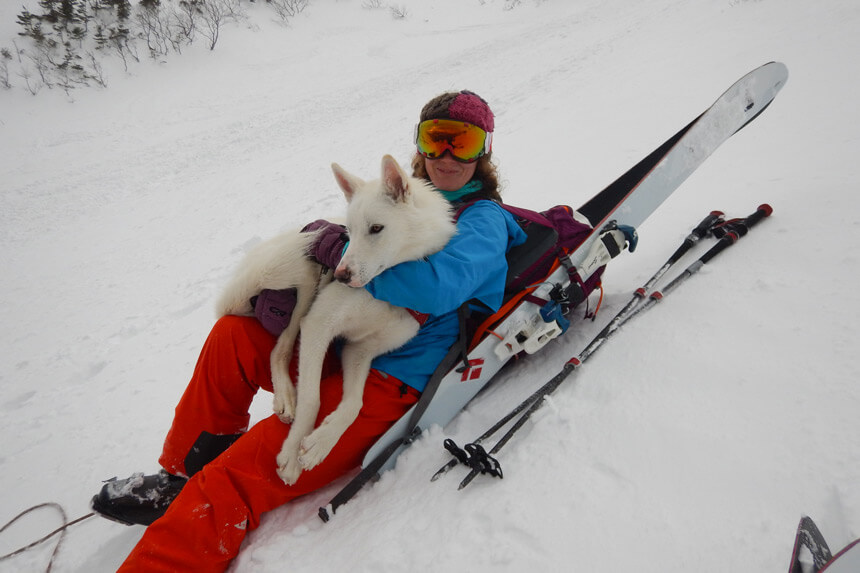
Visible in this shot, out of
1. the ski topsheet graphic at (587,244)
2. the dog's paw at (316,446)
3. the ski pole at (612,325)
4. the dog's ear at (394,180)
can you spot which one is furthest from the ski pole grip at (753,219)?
the dog's paw at (316,446)

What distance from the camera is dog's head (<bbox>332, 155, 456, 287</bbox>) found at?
70.0 inches

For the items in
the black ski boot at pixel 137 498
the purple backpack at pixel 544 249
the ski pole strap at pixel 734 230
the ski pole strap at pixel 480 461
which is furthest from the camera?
the ski pole strap at pixel 734 230

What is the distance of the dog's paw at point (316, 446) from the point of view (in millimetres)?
1769

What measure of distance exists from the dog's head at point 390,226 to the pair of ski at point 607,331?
81 cm

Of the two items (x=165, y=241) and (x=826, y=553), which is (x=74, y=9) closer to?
(x=165, y=241)

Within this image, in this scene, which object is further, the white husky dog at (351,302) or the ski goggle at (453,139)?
the ski goggle at (453,139)

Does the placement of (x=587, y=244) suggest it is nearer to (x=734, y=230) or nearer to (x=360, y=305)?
(x=734, y=230)

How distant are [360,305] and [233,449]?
82 cm

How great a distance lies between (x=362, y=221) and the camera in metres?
1.85

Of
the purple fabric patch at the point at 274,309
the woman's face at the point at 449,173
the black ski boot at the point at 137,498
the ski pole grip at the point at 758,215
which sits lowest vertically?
the black ski boot at the point at 137,498

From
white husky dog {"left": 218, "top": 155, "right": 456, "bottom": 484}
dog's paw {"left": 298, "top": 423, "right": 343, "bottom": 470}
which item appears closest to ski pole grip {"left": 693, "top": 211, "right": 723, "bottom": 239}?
white husky dog {"left": 218, "top": 155, "right": 456, "bottom": 484}

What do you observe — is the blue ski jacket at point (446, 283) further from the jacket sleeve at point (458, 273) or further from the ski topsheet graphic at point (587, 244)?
the ski topsheet graphic at point (587, 244)

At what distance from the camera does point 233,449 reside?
180 centimetres

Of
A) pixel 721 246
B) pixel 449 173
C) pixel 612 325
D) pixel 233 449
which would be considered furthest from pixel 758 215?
pixel 233 449
